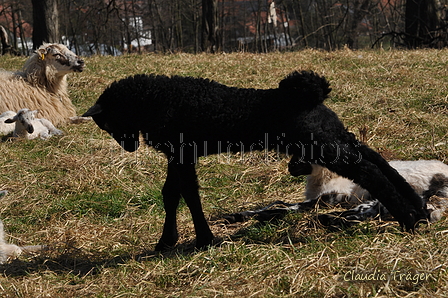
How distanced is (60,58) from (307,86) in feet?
22.2

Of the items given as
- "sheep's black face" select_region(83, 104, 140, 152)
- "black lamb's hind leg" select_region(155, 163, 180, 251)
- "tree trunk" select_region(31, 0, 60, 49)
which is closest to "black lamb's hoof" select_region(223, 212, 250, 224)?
"black lamb's hind leg" select_region(155, 163, 180, 251)

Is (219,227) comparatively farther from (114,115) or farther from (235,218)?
(114,115)

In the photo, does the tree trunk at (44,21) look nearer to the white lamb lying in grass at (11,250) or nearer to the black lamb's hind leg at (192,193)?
the white lamb lying in grass at (11,250)

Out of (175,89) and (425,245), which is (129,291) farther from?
(425,245)

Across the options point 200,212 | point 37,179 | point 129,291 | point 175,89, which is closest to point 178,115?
point 175,89

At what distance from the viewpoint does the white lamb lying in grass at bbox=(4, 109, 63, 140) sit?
26.6 ft

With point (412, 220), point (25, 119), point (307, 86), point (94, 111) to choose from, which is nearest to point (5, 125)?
point (25, 119)

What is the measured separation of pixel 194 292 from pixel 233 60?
9672 millimetres

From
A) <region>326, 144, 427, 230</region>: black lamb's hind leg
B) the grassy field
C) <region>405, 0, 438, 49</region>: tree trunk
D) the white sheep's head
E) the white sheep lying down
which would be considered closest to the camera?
the grassy field

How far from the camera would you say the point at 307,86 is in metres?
3.78

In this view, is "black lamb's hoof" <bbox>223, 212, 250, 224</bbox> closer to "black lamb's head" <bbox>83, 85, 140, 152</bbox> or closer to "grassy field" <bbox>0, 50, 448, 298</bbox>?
"grassy field" <bbox>0, 50, 448, 298</bbox>

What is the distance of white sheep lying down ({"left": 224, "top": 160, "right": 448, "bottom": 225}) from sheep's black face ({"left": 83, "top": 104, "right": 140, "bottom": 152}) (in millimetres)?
1255

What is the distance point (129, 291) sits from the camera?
343 cm

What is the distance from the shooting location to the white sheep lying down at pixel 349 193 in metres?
4.62
